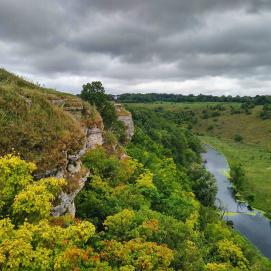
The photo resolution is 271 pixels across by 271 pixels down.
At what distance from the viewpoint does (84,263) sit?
2238 centimetres

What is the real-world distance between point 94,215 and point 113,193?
11.8 feet

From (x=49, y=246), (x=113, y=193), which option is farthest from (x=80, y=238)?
(x=113, y=193)

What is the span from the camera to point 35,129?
93.5 feet

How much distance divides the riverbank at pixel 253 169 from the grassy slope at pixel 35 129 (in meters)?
69.1

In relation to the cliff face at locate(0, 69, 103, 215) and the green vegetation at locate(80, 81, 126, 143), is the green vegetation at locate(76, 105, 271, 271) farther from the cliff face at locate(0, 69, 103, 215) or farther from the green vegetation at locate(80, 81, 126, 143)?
the green vegetation at locate(80, 81, 126, 143)

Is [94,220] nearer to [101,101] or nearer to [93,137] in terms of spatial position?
[93,137]

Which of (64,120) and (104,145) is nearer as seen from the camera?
(64,120)

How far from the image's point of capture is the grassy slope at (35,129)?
26.9 m

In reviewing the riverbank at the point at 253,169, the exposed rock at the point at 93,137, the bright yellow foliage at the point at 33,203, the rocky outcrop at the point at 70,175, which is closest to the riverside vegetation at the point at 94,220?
the bright yellow foliage at the point at 33,203

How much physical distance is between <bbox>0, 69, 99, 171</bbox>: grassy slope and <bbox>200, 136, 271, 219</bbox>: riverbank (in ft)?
227

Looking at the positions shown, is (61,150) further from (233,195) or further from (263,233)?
(233,195)

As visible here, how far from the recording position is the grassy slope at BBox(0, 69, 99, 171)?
26.9 meters

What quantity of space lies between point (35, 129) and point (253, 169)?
11199 cm

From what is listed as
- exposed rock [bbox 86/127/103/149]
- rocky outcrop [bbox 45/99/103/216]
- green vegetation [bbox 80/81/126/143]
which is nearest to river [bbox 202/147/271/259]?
green vegetation [bbox 80/81/126/143]
